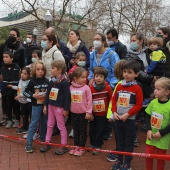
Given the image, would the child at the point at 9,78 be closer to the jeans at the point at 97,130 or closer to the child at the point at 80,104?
the child at the point at 80,104

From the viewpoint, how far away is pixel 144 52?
480cm

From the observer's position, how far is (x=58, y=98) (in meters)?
4.29

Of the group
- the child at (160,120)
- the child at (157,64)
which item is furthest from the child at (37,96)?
the child at (160,120)

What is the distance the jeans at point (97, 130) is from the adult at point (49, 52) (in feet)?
4.33

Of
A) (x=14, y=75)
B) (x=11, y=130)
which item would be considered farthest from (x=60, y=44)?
(x=11, y=130)

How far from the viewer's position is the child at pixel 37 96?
4.53 meters

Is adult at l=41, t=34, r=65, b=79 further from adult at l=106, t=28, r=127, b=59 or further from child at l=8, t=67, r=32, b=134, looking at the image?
adult at l=106, t=28, r=127, b=59

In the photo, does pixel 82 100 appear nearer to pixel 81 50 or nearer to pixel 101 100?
pixel 101 100

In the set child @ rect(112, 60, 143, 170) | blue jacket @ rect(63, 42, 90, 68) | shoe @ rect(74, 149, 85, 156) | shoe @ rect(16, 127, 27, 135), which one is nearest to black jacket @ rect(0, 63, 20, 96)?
shoe @ rect(16, 127, 27, 135)

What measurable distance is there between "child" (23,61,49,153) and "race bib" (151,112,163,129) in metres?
2.16

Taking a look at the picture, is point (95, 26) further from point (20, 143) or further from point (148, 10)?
point (20, 143)

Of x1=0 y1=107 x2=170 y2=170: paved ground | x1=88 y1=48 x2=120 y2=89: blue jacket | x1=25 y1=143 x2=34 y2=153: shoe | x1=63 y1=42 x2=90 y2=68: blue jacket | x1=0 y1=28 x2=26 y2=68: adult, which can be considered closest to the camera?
x1=0 y1=107 x2=170 y2=170: paved ground

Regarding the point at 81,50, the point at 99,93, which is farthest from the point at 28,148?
the point at 81,50

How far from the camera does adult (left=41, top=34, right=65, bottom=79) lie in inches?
190
